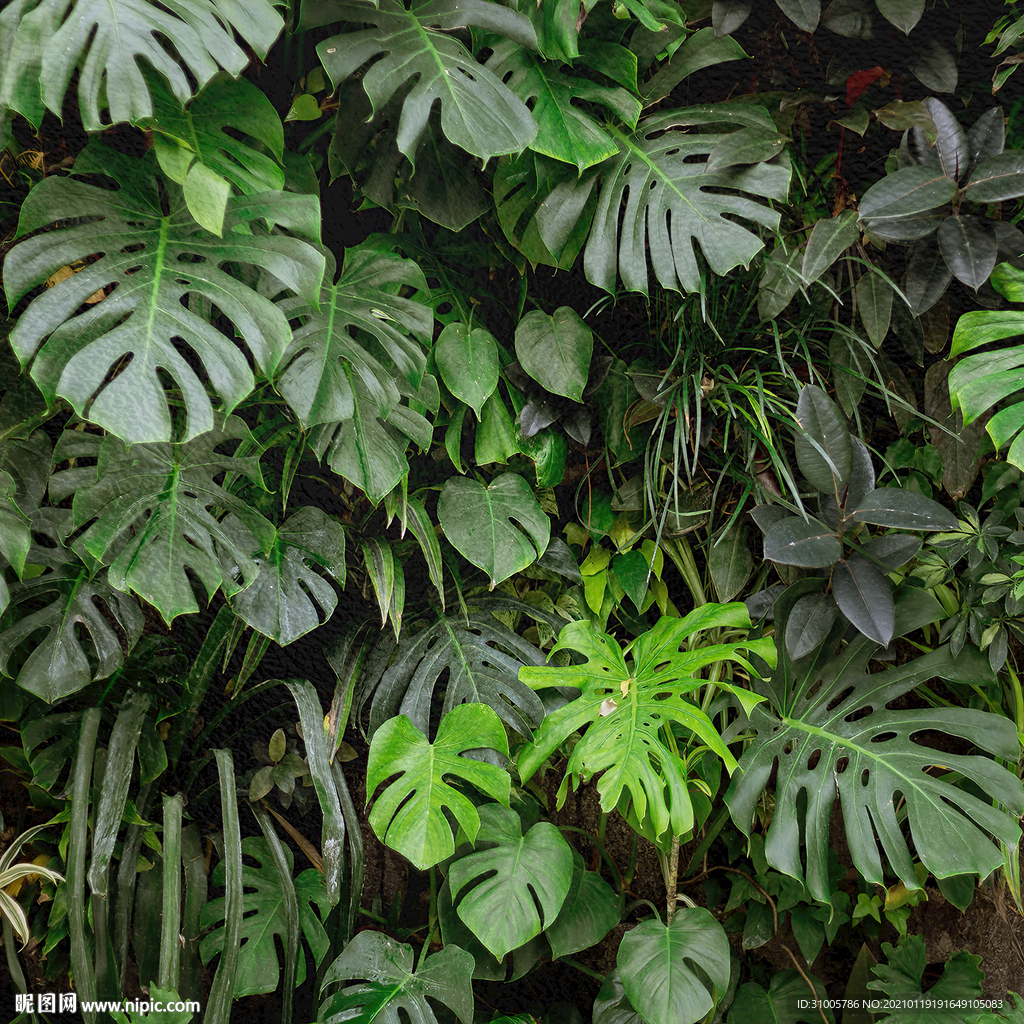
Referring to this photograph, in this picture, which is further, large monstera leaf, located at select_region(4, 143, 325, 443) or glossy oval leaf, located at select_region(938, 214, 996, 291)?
glossy oval leaf, located at select_region(938, 214, 996, 291)

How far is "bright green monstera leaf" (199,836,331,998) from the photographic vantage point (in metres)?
1.16

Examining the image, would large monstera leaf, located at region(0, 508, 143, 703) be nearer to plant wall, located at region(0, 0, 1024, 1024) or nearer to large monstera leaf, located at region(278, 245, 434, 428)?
plant wall, located at region(0, 0, 1024, 1024)

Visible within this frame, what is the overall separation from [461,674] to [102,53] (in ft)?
3.08

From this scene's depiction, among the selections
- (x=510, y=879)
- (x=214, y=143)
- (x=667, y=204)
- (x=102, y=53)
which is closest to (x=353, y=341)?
(x=214, y=143)

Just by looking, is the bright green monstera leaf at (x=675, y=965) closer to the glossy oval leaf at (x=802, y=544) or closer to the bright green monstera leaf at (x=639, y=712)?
the bright green monstera leaf at (x=639, y=712)

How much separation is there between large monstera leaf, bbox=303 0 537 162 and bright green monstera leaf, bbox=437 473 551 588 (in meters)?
0.49

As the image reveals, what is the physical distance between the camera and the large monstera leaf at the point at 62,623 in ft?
3.45

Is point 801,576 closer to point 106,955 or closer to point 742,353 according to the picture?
point 742,353

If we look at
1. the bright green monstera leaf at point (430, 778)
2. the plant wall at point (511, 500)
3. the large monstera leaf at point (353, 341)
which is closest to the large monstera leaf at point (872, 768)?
the plant wall at point (511, 500)

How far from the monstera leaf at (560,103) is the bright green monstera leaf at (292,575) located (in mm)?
657

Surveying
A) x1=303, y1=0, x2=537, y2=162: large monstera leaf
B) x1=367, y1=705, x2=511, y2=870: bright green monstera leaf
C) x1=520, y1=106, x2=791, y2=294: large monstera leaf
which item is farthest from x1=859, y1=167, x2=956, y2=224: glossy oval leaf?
x1=367, y1=705, x2=511, y2=870: bright green monstera leaf

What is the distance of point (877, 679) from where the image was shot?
45.2 inches

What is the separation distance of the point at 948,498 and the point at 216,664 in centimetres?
132

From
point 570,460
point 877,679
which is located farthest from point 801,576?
point 570,460
